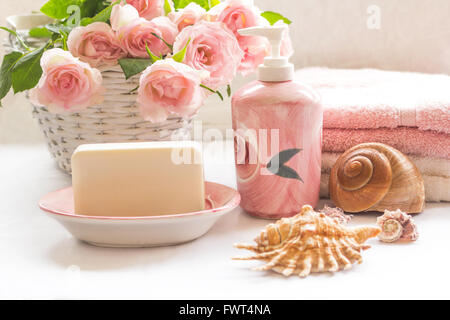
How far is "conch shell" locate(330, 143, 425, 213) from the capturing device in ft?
2.34

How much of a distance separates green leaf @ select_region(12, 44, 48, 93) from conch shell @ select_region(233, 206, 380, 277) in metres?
0.33

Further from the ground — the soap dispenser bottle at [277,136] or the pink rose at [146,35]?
the pink rose at [146,35]

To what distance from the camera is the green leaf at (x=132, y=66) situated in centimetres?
71

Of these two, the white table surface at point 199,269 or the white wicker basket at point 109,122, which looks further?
the white wicker basket at point 109,122

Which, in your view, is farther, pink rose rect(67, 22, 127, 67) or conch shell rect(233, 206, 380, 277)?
pink rose rect(67, 22, 127, 67)

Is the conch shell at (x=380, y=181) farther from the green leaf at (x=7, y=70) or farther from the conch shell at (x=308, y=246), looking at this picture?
the green leaf at (x=7, y=70)

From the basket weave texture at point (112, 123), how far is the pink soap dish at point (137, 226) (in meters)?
0.15

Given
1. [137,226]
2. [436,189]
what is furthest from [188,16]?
[436,189]

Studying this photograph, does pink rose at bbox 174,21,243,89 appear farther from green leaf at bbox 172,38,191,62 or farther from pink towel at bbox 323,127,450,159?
pink towel at bbox 323,127,450,159

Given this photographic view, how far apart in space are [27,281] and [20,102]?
0.68m

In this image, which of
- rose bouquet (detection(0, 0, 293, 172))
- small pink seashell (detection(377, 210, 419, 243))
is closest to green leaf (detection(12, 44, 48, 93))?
rose bouquet (detection(0, 0, 293, 172))

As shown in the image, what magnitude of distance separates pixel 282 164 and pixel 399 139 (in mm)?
165

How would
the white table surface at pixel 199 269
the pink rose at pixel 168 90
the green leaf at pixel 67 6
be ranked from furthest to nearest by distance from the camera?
the green leaf at pixel 67 6
the pink rose at pixel 168 90
the white table surface at pixel 199 269

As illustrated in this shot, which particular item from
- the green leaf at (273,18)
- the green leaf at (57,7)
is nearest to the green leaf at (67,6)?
the green leaf at (57,7)
